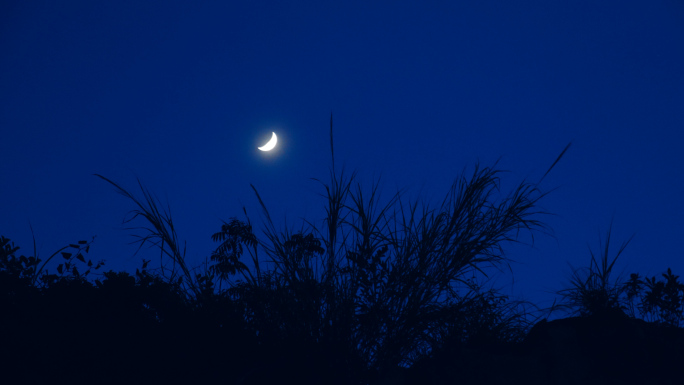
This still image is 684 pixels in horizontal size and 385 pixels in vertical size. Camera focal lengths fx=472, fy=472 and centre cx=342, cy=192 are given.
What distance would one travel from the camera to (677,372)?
68.8 inches

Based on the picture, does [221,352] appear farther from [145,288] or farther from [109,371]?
[145,288]

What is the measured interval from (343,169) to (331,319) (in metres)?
0.65

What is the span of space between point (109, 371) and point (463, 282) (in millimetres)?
1382

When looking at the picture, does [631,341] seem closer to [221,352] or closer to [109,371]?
[221,352]

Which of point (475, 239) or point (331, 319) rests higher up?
point (475, 239)

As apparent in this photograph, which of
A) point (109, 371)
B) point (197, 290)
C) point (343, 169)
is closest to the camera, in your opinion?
point (109, 371)

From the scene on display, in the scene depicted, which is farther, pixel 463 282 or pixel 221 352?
pixel 463 282

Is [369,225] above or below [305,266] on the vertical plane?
above

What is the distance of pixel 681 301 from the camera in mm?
2789

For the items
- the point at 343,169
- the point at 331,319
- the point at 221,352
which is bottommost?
the point at 221,352

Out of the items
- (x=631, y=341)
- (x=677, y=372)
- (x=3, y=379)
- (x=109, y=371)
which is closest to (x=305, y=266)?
(x=109, y=371)

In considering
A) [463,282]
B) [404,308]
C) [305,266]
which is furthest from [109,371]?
[463,282]

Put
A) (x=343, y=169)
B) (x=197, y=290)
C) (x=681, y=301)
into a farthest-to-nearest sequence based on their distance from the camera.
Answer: (x=681, y=301) < (x=343, y=169) < (x=197, y=290)

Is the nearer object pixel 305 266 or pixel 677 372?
pixel 677 372
